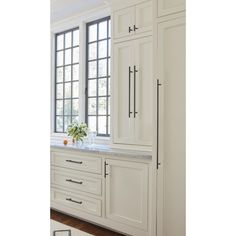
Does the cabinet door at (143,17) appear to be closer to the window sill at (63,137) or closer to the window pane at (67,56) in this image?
the window sill at (63,137)

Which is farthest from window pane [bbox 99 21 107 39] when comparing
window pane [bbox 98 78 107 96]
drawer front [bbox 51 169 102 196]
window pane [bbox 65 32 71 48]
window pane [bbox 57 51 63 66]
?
drawer front [bbox 51 169 102 196]

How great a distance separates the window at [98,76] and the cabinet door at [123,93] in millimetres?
710

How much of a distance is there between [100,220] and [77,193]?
0.44 m

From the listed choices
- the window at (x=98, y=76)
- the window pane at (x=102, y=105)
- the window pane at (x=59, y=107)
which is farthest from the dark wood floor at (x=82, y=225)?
the window pane at (x=59, y=107)

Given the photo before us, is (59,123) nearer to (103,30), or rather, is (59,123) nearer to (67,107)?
(67,107)

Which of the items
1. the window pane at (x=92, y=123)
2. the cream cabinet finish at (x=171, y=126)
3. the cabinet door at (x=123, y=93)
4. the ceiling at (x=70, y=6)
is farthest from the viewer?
the window pane at (x=92, y=123)

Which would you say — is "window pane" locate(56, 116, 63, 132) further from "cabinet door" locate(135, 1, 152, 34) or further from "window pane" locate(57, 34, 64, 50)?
"cabinet door" locate(135, 1, 152, 34)

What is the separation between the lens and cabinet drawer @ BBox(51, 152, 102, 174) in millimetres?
3078

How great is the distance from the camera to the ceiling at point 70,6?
145 inches
